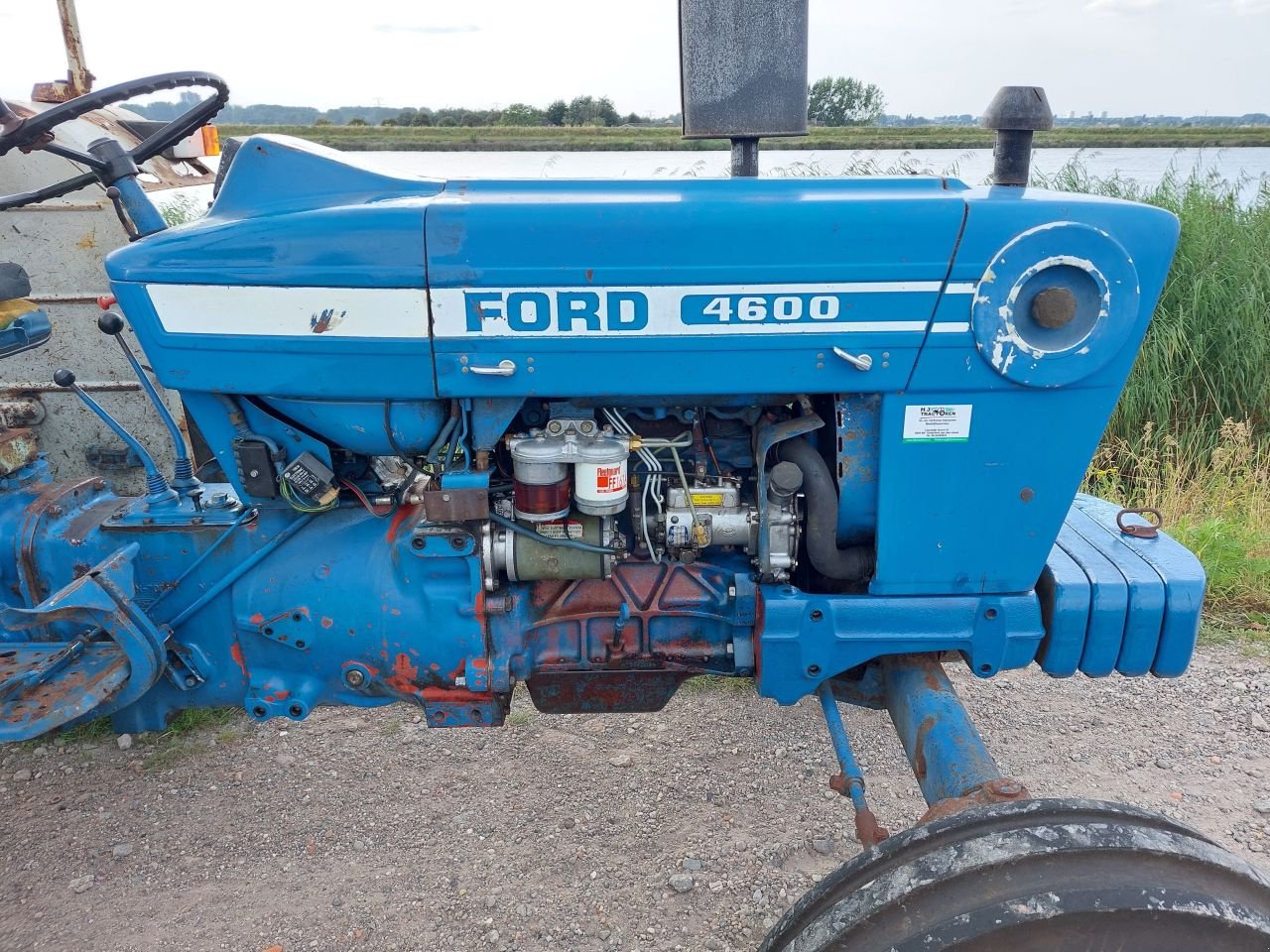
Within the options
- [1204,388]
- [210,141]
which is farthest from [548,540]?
[1204,388]

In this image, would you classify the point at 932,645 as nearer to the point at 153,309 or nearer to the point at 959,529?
the point at 959,529

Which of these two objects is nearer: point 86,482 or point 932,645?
point 932,645

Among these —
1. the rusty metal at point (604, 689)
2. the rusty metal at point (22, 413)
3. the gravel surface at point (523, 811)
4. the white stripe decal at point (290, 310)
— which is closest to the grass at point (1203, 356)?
the gravel surface at point (523, 811)

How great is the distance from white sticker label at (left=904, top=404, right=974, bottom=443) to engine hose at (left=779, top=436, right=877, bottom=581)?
201mm

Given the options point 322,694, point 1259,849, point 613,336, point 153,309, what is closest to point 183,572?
point 322,694

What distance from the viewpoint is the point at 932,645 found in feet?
7.01

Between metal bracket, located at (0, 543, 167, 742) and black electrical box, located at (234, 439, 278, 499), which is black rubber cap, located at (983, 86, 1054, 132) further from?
metal bracket, located at (0, 543, 167, 742)

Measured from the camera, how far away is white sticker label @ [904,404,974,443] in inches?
78.8

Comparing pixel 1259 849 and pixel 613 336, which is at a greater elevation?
pixel 613 336

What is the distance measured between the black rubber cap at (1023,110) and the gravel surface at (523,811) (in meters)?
1.81

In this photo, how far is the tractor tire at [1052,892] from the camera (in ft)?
4.79

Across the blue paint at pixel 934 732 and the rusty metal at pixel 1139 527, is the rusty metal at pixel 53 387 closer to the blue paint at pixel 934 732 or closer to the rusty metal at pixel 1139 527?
the blue paint at pixel 934 732

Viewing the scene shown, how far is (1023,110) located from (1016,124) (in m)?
0.04

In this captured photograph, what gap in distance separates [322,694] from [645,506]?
3.01 ft
